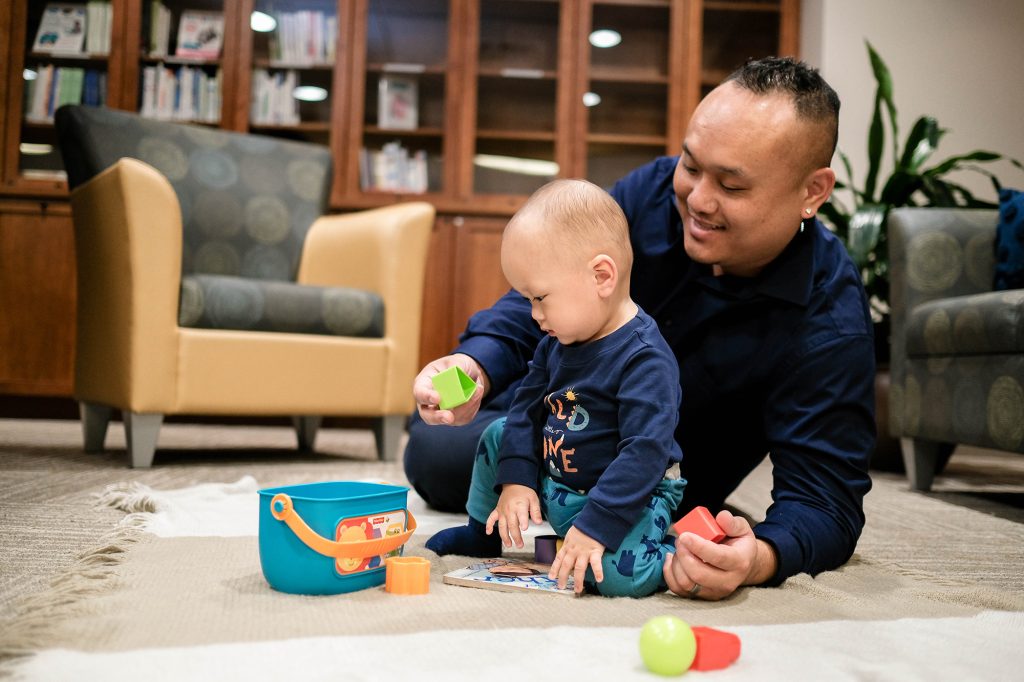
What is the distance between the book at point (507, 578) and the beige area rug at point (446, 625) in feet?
0.04

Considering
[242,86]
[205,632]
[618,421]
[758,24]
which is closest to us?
[205,632]

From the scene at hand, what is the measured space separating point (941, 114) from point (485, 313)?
3147 mm

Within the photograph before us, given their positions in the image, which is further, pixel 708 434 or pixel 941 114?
pixel 941 114

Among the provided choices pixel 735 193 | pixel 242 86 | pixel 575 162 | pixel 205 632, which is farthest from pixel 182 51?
pixel 205 632

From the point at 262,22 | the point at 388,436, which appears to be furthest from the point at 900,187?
the point at 262,22

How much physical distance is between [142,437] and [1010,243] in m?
2.04

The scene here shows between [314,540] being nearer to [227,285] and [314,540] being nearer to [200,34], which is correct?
[227,285]

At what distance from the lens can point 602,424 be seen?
0.94 metres

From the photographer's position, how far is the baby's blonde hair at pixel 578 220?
0.93 metres

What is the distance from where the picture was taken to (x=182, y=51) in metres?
3.50

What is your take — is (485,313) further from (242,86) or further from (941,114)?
(941,114)

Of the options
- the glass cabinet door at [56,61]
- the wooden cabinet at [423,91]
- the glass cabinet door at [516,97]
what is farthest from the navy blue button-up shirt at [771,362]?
the glass cabinet door at [56,61]

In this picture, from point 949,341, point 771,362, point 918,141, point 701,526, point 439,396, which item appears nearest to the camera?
point 701,526

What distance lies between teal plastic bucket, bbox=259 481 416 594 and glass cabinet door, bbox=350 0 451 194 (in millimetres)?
2829
